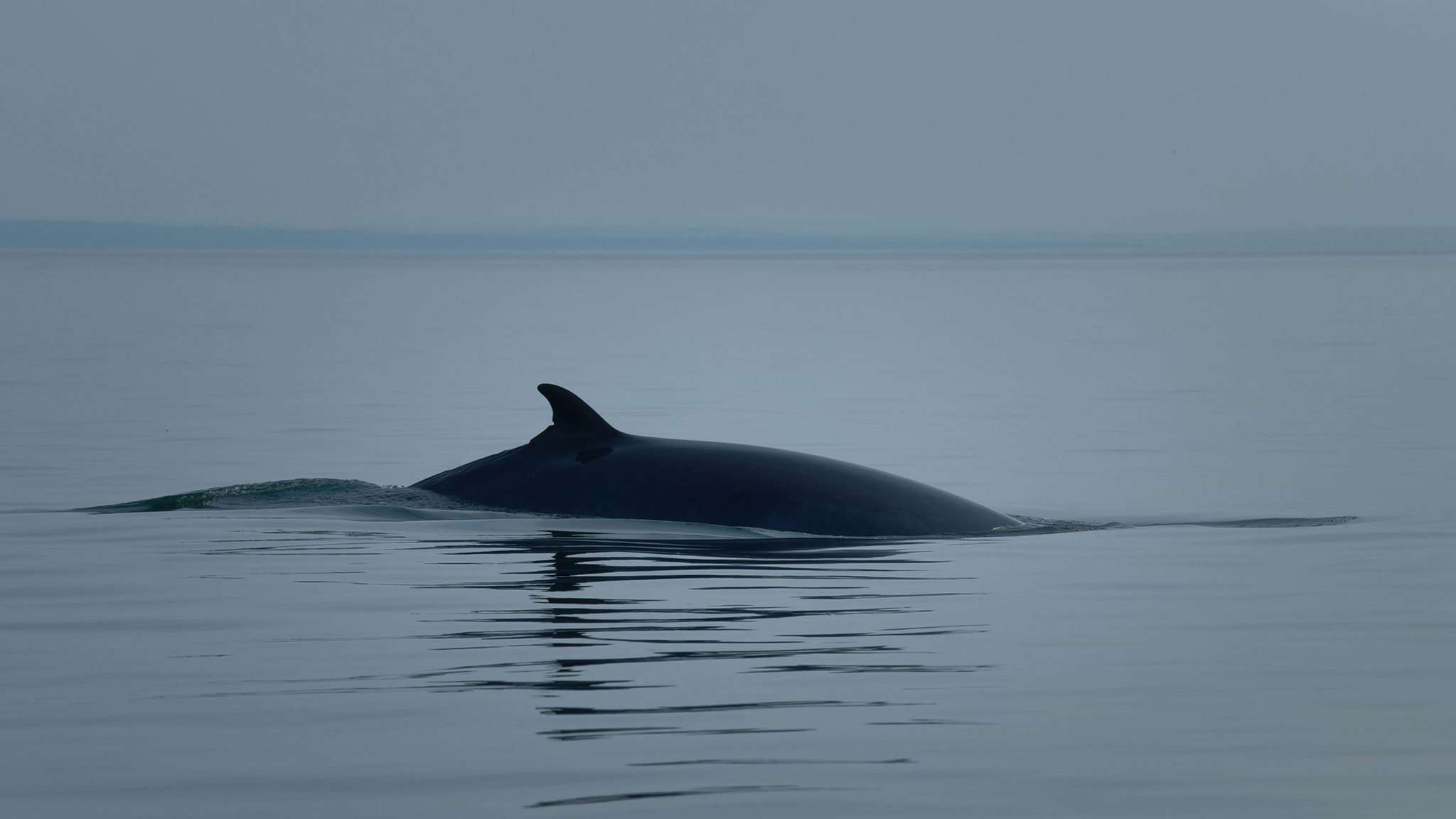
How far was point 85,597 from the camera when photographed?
11250 millimetres

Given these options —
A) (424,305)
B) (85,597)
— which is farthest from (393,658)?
(424,305)

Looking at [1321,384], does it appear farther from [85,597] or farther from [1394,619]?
[85,597]

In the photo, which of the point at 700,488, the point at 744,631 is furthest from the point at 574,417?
the point at 744,631

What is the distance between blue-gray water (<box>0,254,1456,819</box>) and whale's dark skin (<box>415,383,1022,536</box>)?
1.10 ft

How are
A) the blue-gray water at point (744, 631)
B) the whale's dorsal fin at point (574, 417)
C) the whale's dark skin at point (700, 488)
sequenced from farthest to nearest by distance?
the whale's dorsal fin at point (574, 417)
the whale's dark skin at point (700, 488)
the blue-gray water at point (744, 631)

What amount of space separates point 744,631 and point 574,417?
5.43 m

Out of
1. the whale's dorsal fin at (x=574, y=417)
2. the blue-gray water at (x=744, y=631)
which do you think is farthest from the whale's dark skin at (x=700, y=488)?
the blue-gray water at (x=744, y=631)

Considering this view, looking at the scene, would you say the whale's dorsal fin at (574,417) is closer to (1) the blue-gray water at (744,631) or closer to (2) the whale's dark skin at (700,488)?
(2) the whale's dark skin at (700,488)

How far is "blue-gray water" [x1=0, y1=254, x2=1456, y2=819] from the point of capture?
22.1ft

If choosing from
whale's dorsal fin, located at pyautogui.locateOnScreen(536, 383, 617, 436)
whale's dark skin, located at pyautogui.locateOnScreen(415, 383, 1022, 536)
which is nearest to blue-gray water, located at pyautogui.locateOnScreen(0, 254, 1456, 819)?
whale's dark skin, located at pyautogui.locateOnScreen(415, 383, 1022, 536)

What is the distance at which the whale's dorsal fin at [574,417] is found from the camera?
14.8 meters

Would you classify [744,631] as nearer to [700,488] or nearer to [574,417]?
[700,488]

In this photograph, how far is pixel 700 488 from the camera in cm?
1444

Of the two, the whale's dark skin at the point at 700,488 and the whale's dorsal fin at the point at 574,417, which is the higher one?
the whale's dorsal fin at the point at 574,417
